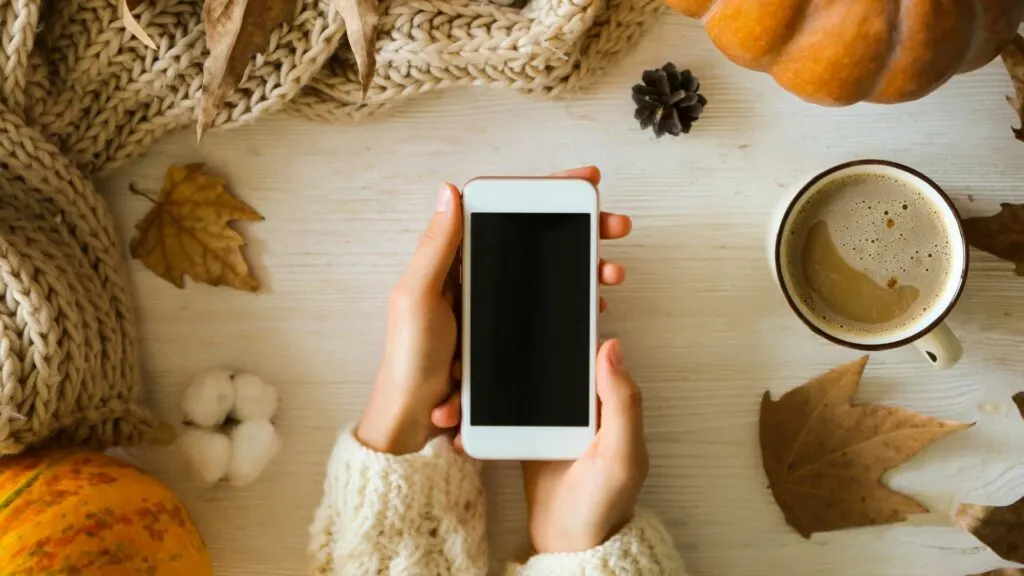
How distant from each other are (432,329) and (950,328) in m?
0.47

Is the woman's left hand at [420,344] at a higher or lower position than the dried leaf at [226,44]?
lower

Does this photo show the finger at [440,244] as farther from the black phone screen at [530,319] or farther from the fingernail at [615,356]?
the fingernail at [615,356]

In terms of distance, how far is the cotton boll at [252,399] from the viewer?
783 mm

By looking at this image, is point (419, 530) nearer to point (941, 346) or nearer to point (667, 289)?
point (667, 289)

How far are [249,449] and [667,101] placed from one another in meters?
0.49

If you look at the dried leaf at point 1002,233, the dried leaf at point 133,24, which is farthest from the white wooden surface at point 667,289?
the dried leaf at point 133,24

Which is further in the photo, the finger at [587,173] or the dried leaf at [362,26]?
the finger at [587,173]

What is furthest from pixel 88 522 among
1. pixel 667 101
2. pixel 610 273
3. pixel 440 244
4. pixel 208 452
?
pixel 667 101

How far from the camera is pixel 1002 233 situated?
0.79m

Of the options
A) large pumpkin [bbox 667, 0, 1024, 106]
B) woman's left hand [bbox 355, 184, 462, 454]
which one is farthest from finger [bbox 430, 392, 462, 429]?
large pumpkin [bbox 667, 0, 1024, 106]

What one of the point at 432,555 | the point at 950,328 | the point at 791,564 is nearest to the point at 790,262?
the point at 950,328

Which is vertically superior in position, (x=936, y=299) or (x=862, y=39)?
(x=862, y=39)

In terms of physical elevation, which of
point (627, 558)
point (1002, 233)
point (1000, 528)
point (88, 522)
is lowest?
point (1000, 528)

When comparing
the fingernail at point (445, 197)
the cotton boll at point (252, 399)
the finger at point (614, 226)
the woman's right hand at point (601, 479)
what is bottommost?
the woman's right hand at point (601, 479)
